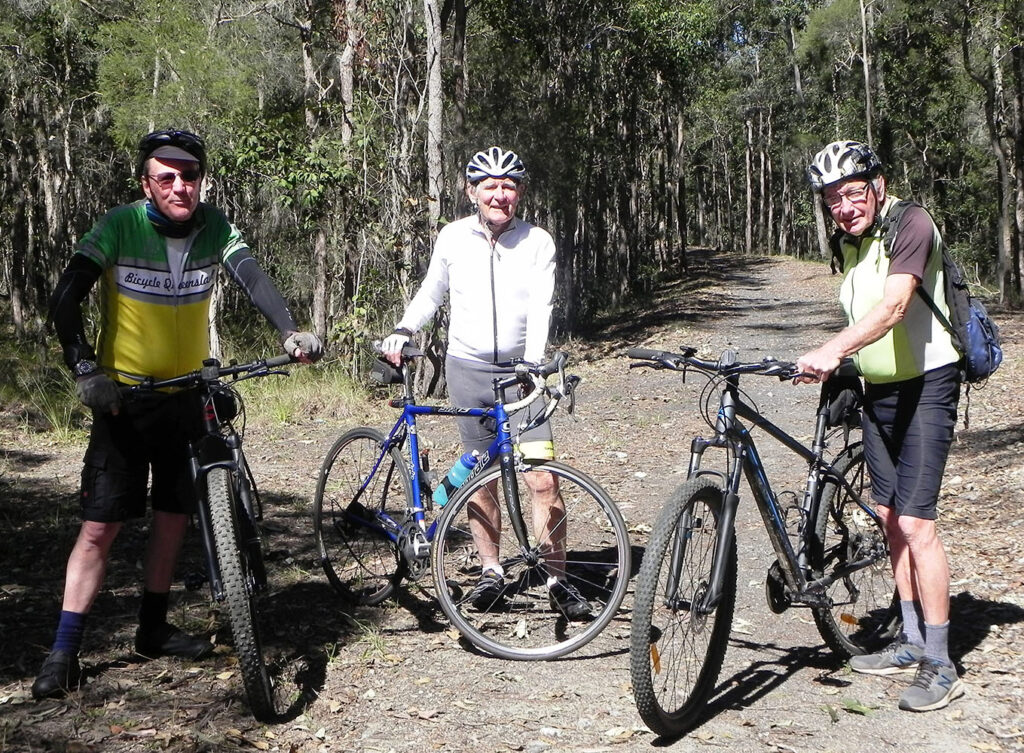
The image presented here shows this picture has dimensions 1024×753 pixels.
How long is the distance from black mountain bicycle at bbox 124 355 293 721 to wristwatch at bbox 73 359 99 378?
22 centimetres

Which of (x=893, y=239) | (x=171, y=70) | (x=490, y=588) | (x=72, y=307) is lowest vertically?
(x=490, y=588)

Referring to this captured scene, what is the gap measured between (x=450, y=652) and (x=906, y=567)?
6.90 feet

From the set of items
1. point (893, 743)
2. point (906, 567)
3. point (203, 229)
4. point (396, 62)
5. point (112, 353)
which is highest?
point (396, 62)

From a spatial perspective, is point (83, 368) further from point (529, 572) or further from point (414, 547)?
point (529, 572)

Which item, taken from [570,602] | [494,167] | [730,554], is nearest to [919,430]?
[730,554]


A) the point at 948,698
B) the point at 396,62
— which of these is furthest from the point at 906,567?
the point at 396,62

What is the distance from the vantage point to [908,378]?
4.32 metres

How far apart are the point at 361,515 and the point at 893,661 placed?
8.67 ft

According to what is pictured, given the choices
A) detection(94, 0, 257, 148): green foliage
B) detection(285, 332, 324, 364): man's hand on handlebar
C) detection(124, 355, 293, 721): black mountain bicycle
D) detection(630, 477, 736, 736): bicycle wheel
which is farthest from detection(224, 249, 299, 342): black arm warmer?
detection(94, 0, 257, 148): green foliage

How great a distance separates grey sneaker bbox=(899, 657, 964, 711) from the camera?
13.9ft

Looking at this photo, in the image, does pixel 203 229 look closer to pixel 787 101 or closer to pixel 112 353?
pixel 112 353

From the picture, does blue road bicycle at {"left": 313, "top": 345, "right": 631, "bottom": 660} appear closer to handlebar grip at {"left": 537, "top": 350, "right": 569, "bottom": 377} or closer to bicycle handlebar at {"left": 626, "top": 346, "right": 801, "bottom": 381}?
handlebar grip at {"left": 537, "top": 350, "right": 569, "bottom": 377}

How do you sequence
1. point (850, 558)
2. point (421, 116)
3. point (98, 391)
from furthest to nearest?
point (421, 116) < point (850, 558) < point (98, 391)

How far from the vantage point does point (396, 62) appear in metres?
14.0
